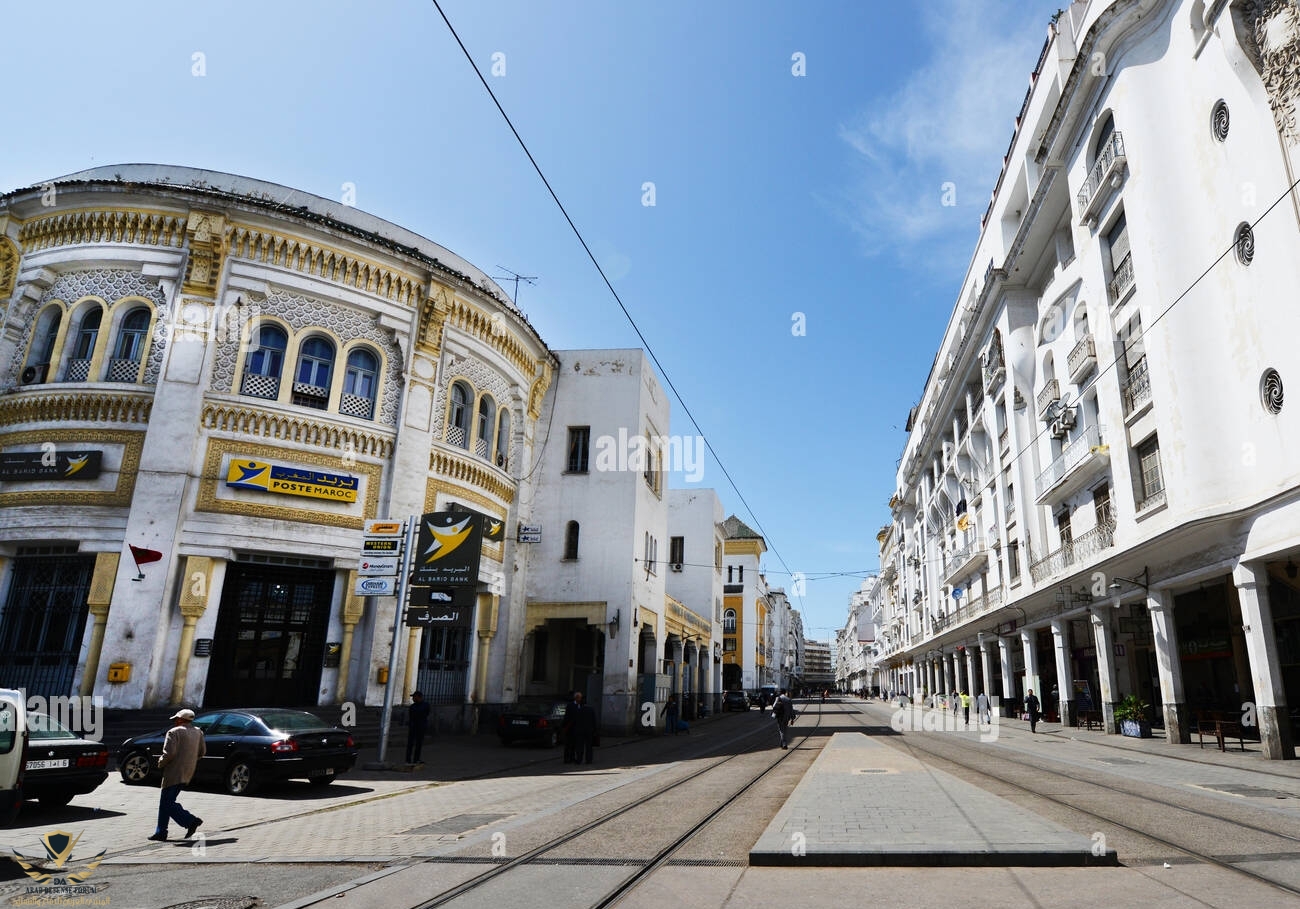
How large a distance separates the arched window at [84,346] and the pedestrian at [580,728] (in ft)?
50.7

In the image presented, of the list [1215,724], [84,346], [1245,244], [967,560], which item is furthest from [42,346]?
[967,560]

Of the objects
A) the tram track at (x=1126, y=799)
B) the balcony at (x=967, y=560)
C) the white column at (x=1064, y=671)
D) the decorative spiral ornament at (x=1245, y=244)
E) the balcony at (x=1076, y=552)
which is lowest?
the tram track at (x=1126, y=799)

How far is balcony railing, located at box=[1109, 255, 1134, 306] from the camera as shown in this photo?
67.8ft

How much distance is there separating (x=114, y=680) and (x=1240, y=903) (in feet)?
67.1

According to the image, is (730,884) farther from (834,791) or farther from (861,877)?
(834,791)

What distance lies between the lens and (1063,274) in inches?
1042

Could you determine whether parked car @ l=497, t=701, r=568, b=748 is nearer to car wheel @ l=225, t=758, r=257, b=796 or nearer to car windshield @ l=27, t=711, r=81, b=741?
car wheel @ l=225, t=758, r=257, b=796

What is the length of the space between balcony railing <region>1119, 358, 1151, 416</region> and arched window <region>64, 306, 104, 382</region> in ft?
91.4

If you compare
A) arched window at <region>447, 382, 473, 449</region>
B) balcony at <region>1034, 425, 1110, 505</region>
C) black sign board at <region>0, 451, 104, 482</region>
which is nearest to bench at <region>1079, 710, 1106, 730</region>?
balcony at <region>1034, 425, 1110, 505</region>

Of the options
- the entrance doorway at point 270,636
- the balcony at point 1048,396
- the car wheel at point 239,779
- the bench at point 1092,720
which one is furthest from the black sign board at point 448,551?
the bench at point 1092,720

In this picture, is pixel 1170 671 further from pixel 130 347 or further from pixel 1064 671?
pixel 130 347

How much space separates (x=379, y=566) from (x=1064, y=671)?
24.6 metres

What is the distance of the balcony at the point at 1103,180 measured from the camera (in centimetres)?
2053

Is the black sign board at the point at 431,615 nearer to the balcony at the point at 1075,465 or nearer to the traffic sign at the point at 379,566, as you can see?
the traffic sign at the point at 379,566
